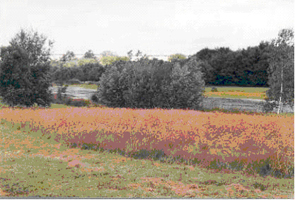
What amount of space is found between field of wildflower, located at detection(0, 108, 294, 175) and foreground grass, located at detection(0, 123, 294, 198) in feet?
1.38

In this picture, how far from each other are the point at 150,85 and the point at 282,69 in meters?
4.04

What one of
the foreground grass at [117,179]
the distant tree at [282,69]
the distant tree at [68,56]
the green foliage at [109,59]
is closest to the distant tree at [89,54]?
the distant tree at [68,56]

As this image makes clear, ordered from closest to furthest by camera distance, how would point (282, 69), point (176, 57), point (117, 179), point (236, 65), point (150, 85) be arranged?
point (117, 179) < point (236, 65) < point (176, 57) < point (282, 69) < point (150, 85)

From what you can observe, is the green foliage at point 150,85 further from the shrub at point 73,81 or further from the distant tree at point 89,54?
the distant tree at point 89,54

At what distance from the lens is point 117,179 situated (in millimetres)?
4250

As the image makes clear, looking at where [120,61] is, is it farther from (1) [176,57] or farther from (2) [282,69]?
(2) [282,69]

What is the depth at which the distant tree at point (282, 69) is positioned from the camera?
788 centimetres

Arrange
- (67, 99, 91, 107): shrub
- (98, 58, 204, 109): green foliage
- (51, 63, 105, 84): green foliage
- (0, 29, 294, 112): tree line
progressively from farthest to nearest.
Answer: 1. (98, 58, 204, 109): green foliage
2. (67, 99, 91, 107): shrub
3. (51, 63, 105, 84): green foliage
4. (0, 29, 294, 112): tree line

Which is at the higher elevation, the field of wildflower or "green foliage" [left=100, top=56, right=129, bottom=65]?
"green foliage" [left=100, top=56, right=129, bottom=65]

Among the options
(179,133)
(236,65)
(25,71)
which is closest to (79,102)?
(25,71)

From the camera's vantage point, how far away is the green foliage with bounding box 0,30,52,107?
281 inches

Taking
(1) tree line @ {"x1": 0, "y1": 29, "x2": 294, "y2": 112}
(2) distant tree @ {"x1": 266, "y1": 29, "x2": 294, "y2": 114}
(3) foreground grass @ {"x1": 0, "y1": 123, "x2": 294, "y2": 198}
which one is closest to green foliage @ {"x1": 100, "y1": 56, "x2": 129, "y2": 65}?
(1) tree line @ {"x1": 0, "y1": 29, "x2": 294, "y2": 112}

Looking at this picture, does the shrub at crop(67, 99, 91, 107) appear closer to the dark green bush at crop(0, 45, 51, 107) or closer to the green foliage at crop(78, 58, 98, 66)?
the dark green bush at crop(0, 45, 51, 107)

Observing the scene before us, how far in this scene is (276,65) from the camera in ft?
27.7
